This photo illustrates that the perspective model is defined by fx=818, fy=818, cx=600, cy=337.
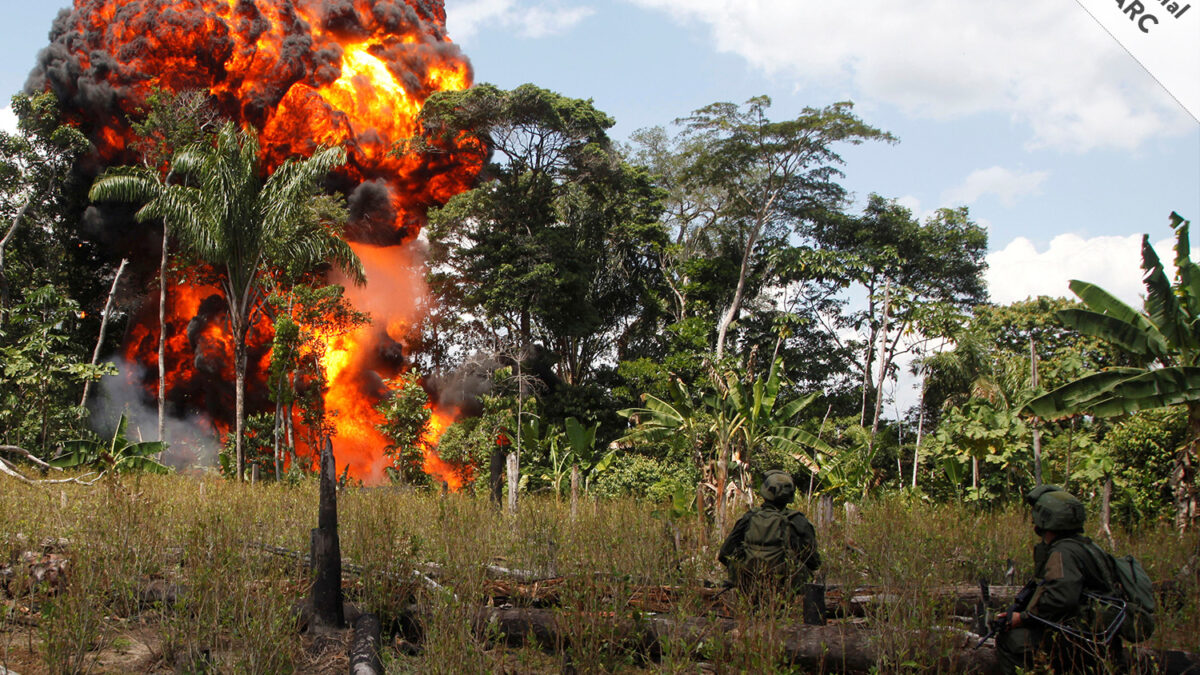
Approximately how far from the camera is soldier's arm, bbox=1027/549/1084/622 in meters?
4.10

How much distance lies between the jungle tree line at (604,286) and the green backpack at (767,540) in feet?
40.7

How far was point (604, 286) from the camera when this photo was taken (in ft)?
87.1

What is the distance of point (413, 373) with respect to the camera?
20797 mm

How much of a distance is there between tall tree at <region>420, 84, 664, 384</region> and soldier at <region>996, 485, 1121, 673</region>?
1858cm

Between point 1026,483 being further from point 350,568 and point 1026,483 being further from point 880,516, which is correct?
point 350,568

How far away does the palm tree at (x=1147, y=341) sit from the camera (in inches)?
357

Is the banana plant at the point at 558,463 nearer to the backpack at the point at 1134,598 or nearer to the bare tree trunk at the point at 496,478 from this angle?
the bare tree trunk at the point at 496,478

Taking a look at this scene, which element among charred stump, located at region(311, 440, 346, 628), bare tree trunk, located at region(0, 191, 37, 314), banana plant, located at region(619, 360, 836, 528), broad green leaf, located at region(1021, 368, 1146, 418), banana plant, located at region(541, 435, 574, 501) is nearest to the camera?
charred stump, located at region(311, 440, 346, 628)

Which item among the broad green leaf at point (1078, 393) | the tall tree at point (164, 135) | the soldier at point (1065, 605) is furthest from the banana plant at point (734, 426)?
the tall tree at point (164, 135)

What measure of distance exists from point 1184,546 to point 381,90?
85.5 ft

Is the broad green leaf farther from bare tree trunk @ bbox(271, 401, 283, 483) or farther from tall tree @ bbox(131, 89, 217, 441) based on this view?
tall tree @ bbox(131, 89, 217, 441)

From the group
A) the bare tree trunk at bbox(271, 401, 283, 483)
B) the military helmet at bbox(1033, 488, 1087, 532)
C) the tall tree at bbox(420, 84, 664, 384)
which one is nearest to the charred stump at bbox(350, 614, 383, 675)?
the military helmet at bbox(1033, 488, 1087, 532)

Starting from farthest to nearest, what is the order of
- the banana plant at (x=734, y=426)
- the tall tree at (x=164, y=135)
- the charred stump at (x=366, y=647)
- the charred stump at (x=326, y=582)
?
1. the tall tree at (x=164, y=135)
2. the banana plant at (x=734, y=426)
3. the charred stump at (x=326, y=582)
4. the charred stump at (x=366, y=647)

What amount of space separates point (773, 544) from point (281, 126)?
25.5 metres
